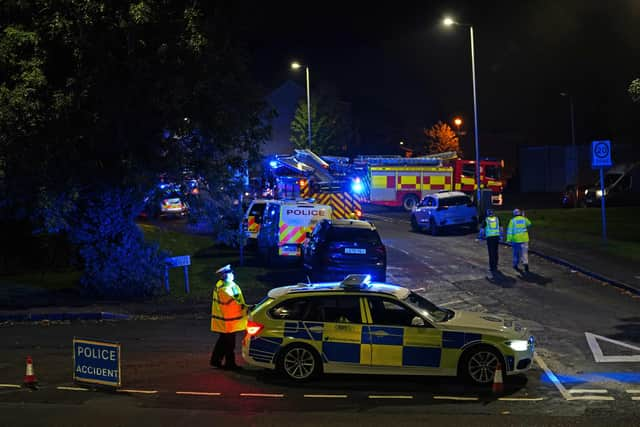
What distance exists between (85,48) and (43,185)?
3.26m

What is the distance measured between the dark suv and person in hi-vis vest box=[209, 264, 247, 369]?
20.7 feet

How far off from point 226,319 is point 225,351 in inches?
20.4

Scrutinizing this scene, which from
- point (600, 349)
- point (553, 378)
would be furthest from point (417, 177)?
point (553, 378)

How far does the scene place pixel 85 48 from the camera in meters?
16.4

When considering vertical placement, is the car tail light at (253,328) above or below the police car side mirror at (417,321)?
below

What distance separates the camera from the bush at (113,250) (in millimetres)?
18062

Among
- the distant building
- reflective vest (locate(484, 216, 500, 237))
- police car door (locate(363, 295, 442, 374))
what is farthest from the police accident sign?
the distant building

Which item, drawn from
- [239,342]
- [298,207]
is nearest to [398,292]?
[239,342]

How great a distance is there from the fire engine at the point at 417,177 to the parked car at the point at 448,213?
32.9ft

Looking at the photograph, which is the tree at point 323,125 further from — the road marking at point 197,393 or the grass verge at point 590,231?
the road marking at point 197,393

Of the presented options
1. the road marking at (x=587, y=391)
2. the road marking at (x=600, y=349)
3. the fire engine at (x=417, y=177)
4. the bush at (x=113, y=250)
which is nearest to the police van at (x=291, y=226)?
the bush at (x=113, y=250)

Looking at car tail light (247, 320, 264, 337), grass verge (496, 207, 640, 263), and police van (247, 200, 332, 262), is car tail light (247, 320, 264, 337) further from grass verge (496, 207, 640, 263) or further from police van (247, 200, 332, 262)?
grass verge (496, 207, 640, 263)

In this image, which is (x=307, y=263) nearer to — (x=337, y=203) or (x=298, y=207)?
(x=298, y=207)

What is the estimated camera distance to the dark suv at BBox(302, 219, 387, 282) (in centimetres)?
1731
